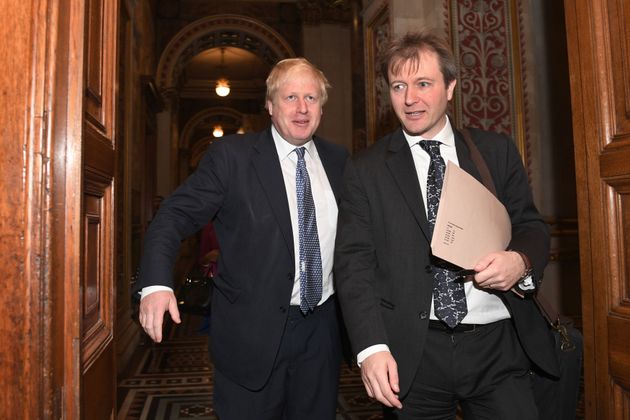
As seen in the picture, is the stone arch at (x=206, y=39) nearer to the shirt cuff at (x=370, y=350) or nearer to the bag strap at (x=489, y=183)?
the bag strap at (x=489, y=183)

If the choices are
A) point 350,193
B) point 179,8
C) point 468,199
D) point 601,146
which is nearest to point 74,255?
point 350,193

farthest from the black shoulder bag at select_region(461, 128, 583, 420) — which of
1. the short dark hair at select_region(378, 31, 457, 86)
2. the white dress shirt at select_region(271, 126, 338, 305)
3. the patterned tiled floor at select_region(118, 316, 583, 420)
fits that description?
the patterned tiled floor at select_region(118, 316, 583, 420)

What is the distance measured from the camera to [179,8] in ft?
36.4

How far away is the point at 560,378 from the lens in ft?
5.89

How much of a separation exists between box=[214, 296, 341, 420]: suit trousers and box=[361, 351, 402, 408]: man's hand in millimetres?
629

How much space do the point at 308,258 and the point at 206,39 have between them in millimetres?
10280

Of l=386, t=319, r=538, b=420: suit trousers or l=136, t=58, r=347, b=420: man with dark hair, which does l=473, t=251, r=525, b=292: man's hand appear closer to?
l=386, t=319, r=538, b=420: suit trousers

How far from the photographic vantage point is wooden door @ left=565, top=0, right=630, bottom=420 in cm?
168

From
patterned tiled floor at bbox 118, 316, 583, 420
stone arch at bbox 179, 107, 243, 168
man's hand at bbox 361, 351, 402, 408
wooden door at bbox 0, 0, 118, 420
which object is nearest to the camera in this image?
wooden door at bbox 0, 0, 118, 420

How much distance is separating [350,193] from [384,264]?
29cm

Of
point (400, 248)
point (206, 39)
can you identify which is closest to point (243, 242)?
point (400, 248)

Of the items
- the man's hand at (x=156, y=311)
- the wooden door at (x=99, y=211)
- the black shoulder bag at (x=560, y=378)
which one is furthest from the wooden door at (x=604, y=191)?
the wooden door at (x=99, y=211)

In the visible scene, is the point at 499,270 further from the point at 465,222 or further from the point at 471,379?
the point at 471,379

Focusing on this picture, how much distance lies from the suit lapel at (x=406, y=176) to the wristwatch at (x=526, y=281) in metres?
0.31
